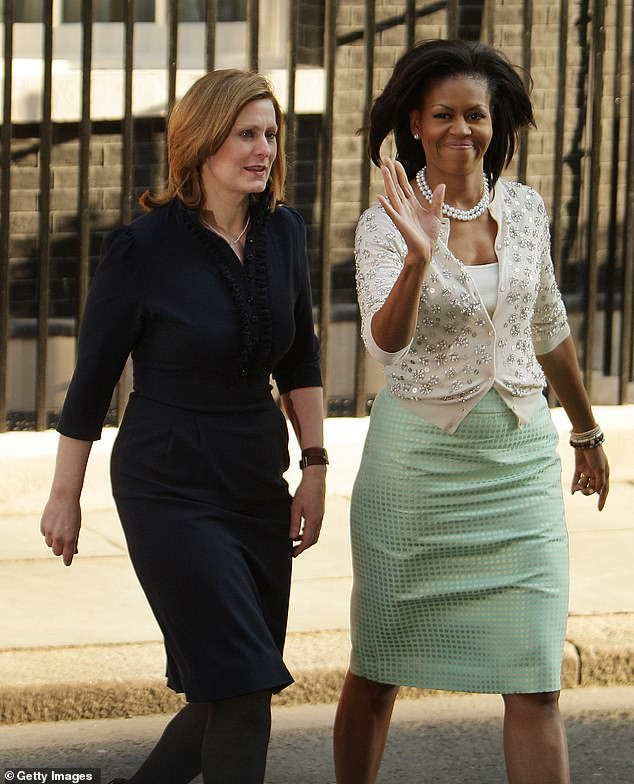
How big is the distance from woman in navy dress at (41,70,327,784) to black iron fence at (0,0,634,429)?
3.47 metres

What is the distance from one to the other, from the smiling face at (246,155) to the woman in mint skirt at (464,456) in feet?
0.89

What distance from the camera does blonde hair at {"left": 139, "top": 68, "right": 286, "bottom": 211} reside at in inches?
139

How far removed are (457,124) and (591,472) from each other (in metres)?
0.98

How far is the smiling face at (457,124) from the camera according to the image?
3.65 metres

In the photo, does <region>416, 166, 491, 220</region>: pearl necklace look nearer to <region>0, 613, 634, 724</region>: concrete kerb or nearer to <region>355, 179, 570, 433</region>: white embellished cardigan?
<region>355, 179, 570, 433</region>: white embellished cardigan

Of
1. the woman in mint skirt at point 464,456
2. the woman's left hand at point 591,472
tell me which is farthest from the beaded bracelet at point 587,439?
the woman in mint skirt at point 464,456

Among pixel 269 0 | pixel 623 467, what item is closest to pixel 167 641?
pixel 623 467

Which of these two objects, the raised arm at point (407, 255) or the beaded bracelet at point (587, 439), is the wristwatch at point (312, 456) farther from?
the beaded bracelet at point (587, 439)

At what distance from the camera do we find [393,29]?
859cm

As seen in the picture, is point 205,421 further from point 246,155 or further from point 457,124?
point 457,124

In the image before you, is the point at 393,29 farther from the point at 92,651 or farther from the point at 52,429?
the point at 92,651

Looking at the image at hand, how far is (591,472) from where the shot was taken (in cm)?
412

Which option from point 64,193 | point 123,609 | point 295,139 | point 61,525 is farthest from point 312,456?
point 64,193

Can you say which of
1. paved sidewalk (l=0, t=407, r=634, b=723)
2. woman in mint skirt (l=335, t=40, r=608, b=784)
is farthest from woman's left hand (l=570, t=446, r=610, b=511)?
paved sidewalk (l=0, t=407, r=634, b=723)
